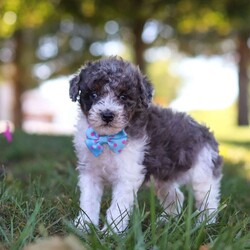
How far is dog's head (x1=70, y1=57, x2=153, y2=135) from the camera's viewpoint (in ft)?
13.0

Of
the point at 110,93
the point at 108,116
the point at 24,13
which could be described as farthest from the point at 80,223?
the point at 24,13

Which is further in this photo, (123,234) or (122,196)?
(122,196)

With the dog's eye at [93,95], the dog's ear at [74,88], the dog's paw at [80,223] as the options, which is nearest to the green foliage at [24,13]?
the dog's ear at [74,88]

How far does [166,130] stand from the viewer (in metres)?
4.66

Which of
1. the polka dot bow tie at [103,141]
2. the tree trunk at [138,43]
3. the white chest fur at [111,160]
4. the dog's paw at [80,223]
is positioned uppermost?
the tree trunk at [138,43]

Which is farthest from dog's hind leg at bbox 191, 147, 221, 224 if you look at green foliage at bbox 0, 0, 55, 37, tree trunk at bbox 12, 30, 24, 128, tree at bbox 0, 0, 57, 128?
tree trunk at bbox 12, 30, 24, 128

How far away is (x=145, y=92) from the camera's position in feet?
14.2

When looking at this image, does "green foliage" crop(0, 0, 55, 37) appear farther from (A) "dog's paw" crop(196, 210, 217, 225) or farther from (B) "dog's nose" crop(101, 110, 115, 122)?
(A) "dog's paw" crop(196, 210, 217, 225)

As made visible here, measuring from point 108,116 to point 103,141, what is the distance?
0.38 meters

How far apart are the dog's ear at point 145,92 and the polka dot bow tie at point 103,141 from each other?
1.10 ft

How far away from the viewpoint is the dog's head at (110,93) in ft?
13.0

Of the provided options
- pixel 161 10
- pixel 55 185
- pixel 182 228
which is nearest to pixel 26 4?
pixel 161 10

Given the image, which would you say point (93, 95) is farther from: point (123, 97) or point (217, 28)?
point (217, 28)

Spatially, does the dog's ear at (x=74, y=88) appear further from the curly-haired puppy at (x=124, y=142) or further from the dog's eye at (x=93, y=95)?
the dog's eye at (x=93, y=95)
